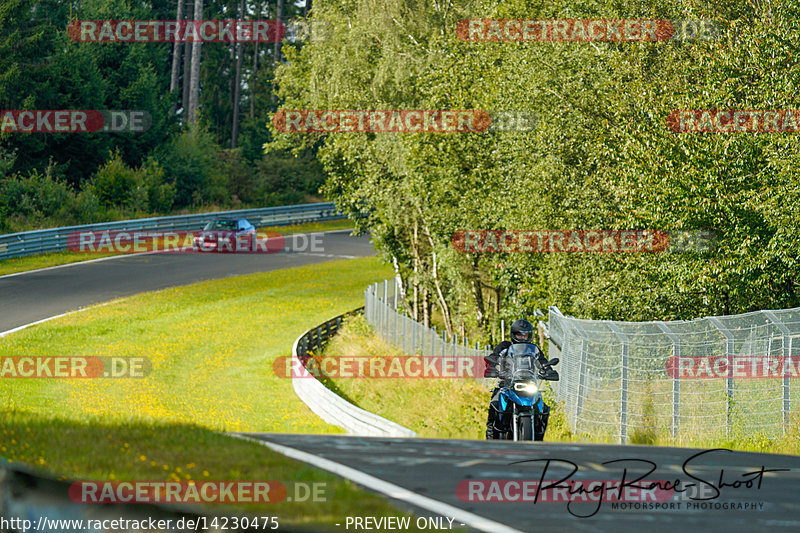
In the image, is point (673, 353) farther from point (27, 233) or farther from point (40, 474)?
point (27, 233)

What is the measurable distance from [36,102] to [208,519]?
51935 millimetres

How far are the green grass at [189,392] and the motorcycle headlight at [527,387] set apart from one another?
3099mm

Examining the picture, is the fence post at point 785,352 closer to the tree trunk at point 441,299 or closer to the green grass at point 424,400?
the green grass at point 424,400

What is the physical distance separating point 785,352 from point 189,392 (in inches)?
548

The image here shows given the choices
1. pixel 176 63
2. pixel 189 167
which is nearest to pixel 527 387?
pixel 189 167

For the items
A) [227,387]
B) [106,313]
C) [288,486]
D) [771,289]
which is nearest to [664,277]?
[771,289]

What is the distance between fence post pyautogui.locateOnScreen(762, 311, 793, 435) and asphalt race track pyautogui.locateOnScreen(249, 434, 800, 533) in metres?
3.91

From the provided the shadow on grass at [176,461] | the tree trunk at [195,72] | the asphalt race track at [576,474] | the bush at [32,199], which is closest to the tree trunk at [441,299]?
the shadow on grass at [176,461]

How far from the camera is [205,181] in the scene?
5797 centimetres

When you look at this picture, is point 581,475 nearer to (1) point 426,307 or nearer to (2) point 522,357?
(2) point 522,357

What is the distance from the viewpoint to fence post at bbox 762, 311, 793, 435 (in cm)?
1192

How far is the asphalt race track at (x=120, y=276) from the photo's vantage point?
2942 centimetres

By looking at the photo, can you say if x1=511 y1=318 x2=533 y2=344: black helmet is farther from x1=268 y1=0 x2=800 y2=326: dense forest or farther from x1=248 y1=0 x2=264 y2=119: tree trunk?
x1=248 y1=0 x2=264 y2=119: tree trunk

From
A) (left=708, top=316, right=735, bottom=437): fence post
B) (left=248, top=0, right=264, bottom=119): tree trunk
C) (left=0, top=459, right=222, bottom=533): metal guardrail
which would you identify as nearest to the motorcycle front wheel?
(left=708, top=316, right=735, bottom=437): fence post
